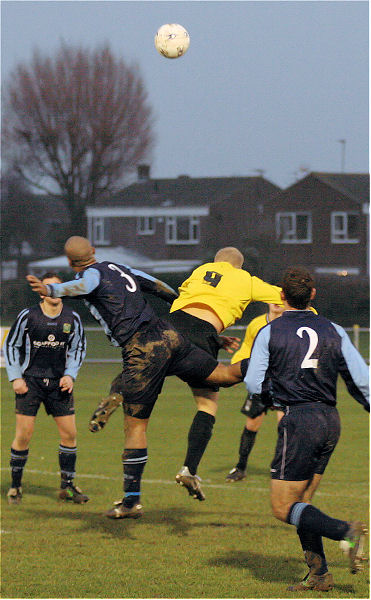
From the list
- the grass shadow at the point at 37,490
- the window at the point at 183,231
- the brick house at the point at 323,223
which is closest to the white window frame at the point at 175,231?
the window at the point at 183,231

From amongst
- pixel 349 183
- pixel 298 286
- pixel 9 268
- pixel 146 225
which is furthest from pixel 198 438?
pixel 9 268

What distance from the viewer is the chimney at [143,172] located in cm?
7603

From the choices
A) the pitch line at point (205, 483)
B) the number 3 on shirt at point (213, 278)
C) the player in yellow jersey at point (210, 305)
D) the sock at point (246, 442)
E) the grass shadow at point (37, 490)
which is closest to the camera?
the player in yellow jersey at point (210, 305)

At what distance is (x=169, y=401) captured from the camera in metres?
24.9

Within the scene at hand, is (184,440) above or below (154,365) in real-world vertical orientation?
below

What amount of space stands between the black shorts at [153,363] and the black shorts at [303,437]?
4.21 feet

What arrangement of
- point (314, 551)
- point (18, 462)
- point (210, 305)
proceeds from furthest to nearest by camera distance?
point (18, 462)
point (210, 305)
point (314, 551)

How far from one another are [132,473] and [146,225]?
63.3m

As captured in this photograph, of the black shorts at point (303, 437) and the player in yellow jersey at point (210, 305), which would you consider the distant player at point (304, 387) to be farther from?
the player in yellow jersey at point (210, 305)

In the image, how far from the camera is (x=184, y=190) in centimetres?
7450

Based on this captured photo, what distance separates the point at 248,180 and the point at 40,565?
209 feet

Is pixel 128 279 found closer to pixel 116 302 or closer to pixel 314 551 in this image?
pixel 116 302

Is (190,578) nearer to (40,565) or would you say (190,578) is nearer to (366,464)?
(40,565)

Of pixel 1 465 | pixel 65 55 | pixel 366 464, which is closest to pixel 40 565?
pixel 1 465
